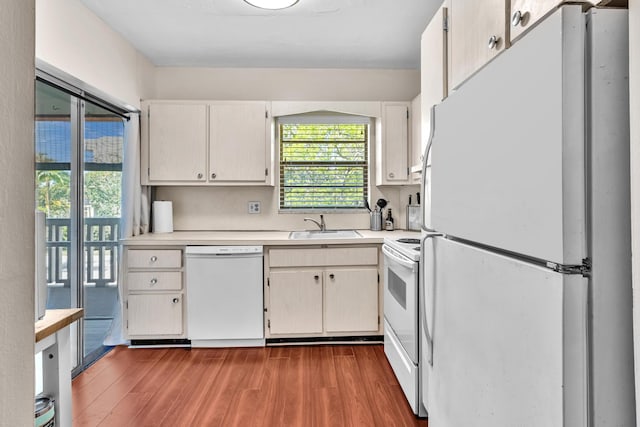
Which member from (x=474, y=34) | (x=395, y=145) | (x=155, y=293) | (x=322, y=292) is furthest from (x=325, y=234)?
(x=474, y=34)

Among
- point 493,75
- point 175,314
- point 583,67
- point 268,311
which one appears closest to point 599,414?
point 583,67

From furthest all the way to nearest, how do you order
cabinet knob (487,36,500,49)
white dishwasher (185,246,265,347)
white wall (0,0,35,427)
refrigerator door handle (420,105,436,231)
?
1. white dishwasher (185,246,265,347)
2. refrigerator door handle (420,105,436,231)
3. cabinet knob (487,36,500,49)
4. white wall (0,0,35,427)

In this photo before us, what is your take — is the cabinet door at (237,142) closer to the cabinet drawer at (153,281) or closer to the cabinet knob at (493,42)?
the cabinet drawer at (153,281)

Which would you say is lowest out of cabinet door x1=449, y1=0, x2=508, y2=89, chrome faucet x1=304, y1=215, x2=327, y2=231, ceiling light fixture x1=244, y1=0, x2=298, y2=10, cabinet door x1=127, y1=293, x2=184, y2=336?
cabinet door x1=127, y1=293, x2=184, y2=336

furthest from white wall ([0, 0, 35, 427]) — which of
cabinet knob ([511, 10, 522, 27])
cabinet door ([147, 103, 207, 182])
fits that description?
cabinet door ([147, 103, 207, 182])

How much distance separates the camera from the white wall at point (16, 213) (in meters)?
0.46

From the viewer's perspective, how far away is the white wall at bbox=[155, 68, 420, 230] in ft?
11.5

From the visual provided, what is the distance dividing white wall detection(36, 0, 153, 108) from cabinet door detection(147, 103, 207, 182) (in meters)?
0.23

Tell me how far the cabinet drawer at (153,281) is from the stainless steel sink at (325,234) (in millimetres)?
965

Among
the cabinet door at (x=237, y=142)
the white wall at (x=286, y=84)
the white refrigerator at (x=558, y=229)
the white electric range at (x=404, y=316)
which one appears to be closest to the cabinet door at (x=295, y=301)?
the white electric range at (x=404, y=316)

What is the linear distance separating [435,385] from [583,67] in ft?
3.86

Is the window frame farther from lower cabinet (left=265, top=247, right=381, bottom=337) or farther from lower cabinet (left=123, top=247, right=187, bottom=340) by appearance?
lower cabinet (left=123, top=247, right=187, bottom=340)

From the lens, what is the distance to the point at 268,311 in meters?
2.92

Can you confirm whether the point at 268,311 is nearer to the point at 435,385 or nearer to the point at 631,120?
the point at 435,385
